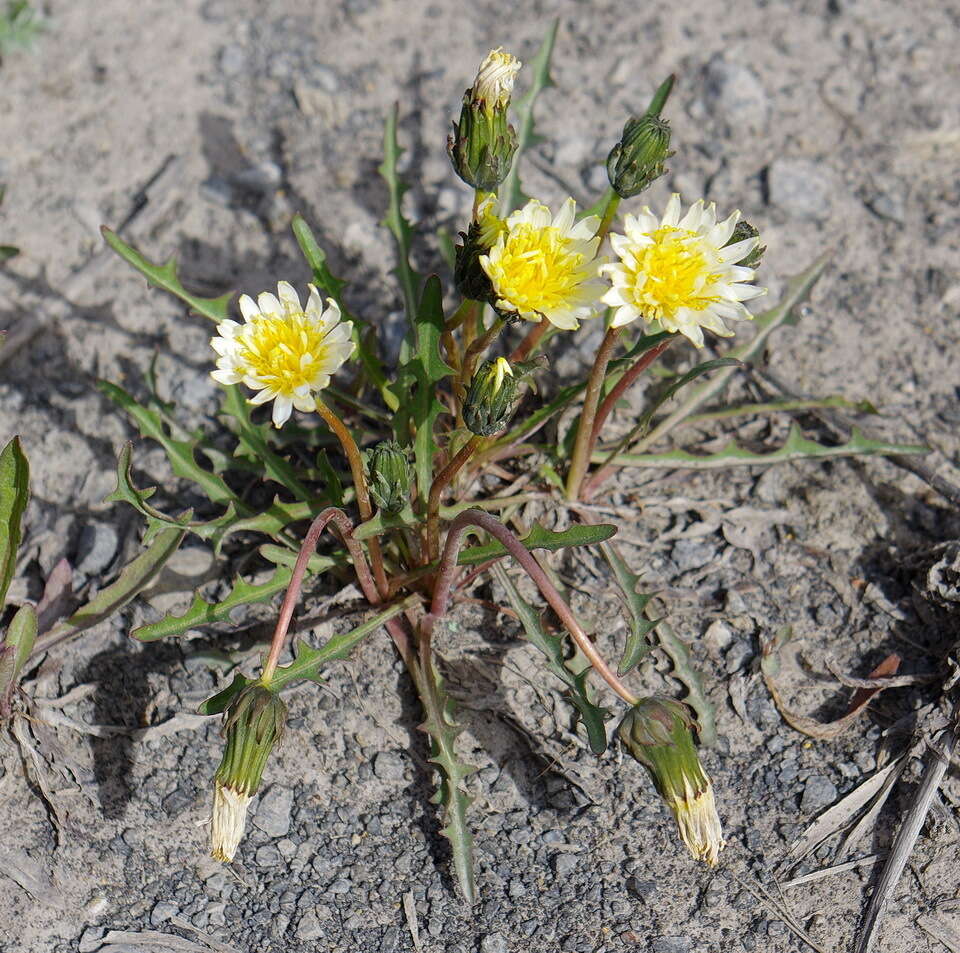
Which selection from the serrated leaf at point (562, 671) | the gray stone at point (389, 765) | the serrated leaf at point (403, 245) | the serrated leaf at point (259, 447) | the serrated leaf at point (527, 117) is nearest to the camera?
the serrated leaf at point (562, 671)

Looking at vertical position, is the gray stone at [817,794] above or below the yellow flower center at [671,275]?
below

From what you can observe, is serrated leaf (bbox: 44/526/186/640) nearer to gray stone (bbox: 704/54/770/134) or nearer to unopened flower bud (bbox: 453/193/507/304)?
unopened flower bud (bbox: 453/193/507/304)

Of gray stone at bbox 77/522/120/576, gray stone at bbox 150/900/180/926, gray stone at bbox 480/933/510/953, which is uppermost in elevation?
gray stone at bbox 77/522/120/576

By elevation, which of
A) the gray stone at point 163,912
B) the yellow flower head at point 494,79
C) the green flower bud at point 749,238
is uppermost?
the yellow flower head at point 494,79

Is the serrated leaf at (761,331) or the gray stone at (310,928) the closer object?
the gray stone at (310,928)

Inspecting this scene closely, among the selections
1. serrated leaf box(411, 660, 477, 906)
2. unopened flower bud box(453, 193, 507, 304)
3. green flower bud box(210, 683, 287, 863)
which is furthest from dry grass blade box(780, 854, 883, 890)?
unopened flower bud box(453, 193, 507, 304)

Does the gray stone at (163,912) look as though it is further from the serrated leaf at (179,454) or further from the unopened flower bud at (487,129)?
the unopened flower bud at (487,129)

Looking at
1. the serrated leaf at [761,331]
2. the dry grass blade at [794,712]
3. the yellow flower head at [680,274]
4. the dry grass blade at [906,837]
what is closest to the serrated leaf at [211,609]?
the yellow flower head at [680,274]

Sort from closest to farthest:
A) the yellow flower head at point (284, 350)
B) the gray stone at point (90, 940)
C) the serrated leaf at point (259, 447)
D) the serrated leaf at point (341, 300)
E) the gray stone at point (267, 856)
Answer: the yellow flower head at point (284, 350) → the gray stone at point (90, 940) → the gray stone at point (267, 856) → the serrated leaf at point (341, 300) → the serrated leaf at point (259, 447)
